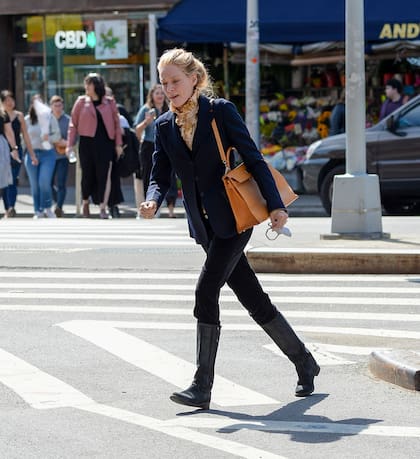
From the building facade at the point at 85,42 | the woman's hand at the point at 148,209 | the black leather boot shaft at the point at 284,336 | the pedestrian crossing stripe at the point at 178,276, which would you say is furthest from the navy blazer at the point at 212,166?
the building facade at the point at 85,42

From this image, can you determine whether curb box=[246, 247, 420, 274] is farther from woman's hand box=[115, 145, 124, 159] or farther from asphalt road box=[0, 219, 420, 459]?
woman's hand box=[115, 145, 124, 159]

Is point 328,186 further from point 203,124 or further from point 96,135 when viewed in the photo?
point 203,124

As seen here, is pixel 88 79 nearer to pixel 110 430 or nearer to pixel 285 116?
pixel 285 116

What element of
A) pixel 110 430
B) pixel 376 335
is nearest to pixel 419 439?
pixel 110 430

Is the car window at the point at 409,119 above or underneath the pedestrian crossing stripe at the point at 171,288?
above

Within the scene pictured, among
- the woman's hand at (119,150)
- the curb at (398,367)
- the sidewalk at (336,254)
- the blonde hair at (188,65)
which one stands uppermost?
the blonde hair at (188,65)

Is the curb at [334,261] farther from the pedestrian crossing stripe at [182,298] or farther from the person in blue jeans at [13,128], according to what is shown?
the person in blue jeans at [13,128]

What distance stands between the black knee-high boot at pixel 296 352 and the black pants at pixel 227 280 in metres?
0.05

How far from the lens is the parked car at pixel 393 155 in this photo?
1769 cm

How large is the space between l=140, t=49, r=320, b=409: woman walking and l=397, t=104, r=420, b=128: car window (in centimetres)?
1144

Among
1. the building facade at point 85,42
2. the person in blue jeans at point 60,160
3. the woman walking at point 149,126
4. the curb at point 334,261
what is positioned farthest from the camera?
the building facade at point 85,42

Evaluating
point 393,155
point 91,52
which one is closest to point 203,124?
point 393,155

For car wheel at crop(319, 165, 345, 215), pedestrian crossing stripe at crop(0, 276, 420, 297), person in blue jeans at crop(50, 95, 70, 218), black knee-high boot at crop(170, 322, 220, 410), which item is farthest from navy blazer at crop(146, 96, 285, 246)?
person in blue jeans at crop(50, 95, 70, 218)

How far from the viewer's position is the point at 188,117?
21.6 feet
